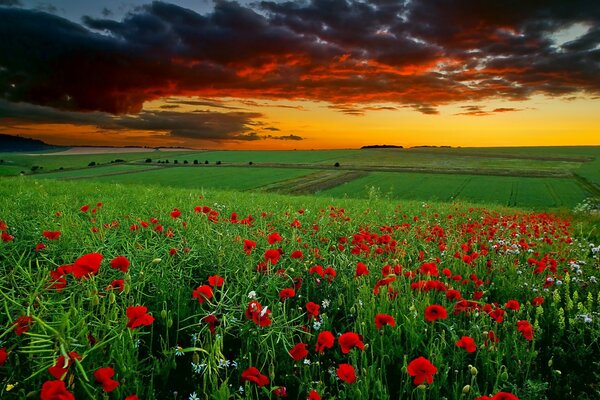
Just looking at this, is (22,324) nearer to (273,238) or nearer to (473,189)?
(273,238)

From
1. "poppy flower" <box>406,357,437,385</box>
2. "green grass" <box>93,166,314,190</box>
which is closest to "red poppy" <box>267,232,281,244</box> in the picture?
"poppy flower" <box>406,357,437,385</box>

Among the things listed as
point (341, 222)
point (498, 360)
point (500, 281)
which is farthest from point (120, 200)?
point (498, 360)

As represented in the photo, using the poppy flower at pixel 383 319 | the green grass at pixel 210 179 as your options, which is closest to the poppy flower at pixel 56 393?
the poppy flower at pixel 383 319

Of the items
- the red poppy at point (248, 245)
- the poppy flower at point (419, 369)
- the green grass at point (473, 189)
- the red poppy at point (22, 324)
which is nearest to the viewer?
the poppy flower at point (419, 369)

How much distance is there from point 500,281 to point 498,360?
2.61 m

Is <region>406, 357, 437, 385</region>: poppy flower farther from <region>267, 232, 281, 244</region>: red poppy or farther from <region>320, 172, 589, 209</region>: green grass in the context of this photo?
<region>320, 172, 589, 209</region>: green grass

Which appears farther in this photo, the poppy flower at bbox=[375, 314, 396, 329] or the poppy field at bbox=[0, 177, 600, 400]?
the poppy flower at bbox=[375, 314, 396, 329]

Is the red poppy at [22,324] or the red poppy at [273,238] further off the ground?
the red poppy at [273,238]

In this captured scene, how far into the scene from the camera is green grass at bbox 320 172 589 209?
117 feet

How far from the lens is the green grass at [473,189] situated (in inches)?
1405

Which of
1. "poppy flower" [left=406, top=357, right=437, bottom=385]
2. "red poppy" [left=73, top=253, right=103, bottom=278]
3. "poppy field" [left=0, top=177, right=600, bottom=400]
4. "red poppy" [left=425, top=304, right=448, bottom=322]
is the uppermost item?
"red poppy" [left=73, top=253, right=103, bottom=278]

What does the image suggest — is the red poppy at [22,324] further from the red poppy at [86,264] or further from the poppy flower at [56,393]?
the poppy flower at [56,393]

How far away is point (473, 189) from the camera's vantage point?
139ft

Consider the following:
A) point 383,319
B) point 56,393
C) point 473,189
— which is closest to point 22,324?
point 56,393
